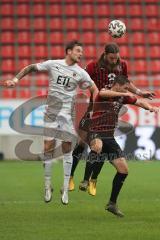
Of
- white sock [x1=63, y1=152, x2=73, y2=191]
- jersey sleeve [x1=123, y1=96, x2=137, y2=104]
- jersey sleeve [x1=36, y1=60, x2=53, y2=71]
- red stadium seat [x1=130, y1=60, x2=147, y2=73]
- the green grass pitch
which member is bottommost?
the green grass pitch

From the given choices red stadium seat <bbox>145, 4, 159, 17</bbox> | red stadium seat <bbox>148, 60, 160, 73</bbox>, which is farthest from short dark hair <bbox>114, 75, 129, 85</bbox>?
A: red stadium seat <bbox>145, 4, 159, 17</bbox>

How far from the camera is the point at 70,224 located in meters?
9.01

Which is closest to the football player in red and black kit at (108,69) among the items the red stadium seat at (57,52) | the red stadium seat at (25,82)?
the red stadium seat at (25,82)

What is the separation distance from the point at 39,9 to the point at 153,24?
11.6ft

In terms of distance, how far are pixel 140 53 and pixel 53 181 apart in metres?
9.19

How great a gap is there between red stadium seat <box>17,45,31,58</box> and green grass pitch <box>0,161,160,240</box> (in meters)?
7.07

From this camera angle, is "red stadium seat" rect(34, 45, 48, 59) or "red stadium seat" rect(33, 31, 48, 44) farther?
"red stadium seat" rect(33, 31, 48, 44)

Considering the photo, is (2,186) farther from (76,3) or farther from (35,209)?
(76,3)

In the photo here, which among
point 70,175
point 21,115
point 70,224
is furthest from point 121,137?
point 70,224

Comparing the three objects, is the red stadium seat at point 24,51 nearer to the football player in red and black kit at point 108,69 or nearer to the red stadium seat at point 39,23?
the red stadium seat at point 39,23

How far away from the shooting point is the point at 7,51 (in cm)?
2239

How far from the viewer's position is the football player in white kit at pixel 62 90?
32.1 ft

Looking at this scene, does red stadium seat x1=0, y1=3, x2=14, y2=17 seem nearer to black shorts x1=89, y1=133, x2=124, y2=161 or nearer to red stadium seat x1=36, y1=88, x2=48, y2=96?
red stadium seat x1=36, y1=88, x2=48, y2=96

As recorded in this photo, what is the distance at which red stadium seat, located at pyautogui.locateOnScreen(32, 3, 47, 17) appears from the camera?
23203 mm
